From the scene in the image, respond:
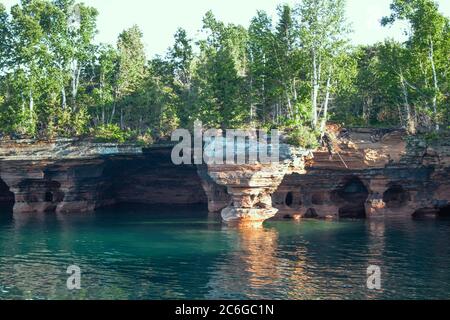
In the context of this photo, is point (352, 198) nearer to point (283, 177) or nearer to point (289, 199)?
point (289, 199)

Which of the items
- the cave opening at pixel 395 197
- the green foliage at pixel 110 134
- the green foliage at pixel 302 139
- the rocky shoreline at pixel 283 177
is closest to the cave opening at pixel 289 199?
the rocky shoreline at pixel 283 177

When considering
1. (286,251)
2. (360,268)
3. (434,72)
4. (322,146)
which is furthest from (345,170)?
(360,268)

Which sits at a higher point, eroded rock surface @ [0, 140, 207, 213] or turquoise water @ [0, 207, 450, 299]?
eroded rock surface @ [0, 140, 207, 213]

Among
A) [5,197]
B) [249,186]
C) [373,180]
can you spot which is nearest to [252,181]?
[249,186]

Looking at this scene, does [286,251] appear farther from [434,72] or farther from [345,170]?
[434,72]

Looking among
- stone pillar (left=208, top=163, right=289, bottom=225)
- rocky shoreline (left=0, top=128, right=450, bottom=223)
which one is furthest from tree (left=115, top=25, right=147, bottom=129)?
stone pillar (left=208, top=163, right=289, bottom=225)

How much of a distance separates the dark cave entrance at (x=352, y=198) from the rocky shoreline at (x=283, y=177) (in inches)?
3.8

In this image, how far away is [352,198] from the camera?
53.9 metres

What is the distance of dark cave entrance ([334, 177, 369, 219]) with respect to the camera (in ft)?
175

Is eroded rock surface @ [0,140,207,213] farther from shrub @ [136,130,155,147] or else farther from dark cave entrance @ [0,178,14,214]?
shrub @ [136,130,155,147]

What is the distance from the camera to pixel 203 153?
1887 inches

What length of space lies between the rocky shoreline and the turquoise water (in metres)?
3.41

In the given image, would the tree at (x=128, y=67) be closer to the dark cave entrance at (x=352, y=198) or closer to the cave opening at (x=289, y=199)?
the cave opening at (x=289, y=199)
